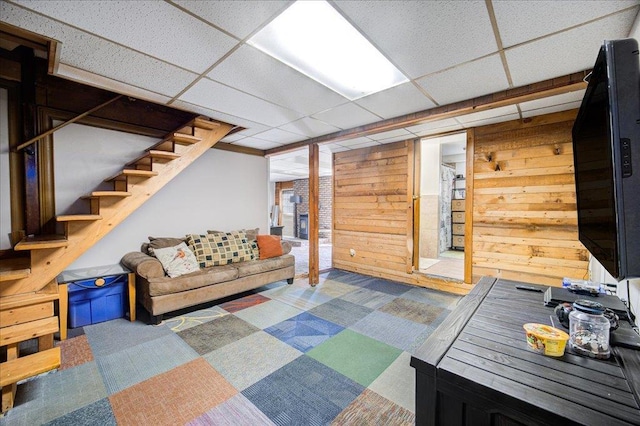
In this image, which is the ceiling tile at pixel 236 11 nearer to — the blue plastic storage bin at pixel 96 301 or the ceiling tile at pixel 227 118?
the ceiling tile at pixel 227 118

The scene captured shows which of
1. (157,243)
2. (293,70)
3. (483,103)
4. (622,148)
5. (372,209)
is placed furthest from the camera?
(372,209)

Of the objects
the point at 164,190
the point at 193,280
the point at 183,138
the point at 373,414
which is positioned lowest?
the point at 373,414

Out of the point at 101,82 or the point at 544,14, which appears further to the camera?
the point at 101,82

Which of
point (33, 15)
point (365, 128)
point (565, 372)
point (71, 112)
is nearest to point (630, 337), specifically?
point (565, 372)

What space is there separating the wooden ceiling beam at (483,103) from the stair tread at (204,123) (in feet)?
5.45

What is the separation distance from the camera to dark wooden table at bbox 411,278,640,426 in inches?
29.9

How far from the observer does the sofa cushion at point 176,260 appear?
9.77 ft

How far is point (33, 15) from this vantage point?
1.51 metres

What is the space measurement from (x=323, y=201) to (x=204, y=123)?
6.79 m

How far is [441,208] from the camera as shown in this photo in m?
6.04

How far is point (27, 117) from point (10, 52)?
58cm

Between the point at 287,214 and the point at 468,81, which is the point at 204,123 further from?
the point at 287,214

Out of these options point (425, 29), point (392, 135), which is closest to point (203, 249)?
point (392, 135)

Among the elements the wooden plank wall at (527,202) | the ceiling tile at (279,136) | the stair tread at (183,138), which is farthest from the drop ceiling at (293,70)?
the ceiling tile at (279,136)
